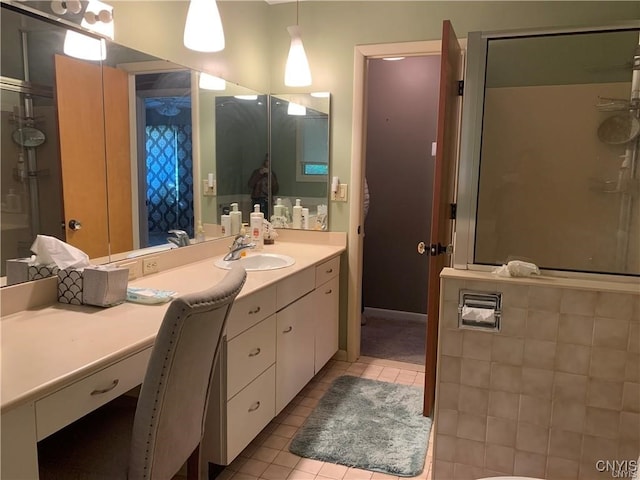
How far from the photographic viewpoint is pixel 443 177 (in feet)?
7.18

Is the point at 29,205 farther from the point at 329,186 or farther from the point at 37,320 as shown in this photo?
the point at 329,186

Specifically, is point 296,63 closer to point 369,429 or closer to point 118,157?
point 118,157

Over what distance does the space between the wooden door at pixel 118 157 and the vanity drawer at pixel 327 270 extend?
3.58 feet

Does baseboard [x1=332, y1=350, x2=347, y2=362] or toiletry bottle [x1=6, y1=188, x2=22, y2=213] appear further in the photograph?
baseboard [x1=332, y1=350, x2=347, y2=362]

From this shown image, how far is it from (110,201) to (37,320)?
0.66 meters

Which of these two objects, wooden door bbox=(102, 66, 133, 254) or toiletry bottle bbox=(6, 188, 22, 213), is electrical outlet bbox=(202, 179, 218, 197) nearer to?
wooden door bbox=(102, 66, 133, 254)

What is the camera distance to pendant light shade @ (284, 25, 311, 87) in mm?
2863

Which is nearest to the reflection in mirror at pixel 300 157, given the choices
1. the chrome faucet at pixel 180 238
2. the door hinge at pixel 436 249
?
the chrome faucet at pixel 180 238

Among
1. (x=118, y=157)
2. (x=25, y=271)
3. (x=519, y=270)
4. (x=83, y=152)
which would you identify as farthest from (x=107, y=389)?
(x=519, y=270)

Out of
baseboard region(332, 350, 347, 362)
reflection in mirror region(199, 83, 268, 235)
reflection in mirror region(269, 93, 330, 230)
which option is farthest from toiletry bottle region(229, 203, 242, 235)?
baseboard region(332, 350, 347, 362)

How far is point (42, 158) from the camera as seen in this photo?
1.67 m

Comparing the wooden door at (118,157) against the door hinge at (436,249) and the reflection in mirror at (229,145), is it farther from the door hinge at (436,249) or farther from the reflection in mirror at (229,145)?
the door hinge at (436,249)

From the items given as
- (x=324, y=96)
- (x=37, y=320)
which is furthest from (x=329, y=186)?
(x=37, y=320)

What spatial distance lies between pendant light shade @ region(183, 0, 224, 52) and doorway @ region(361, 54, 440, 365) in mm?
1882
